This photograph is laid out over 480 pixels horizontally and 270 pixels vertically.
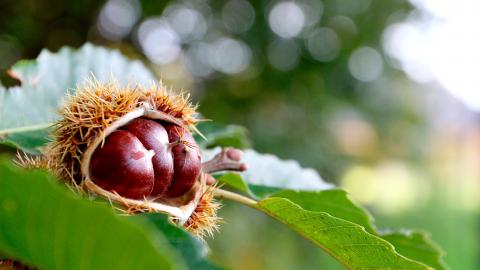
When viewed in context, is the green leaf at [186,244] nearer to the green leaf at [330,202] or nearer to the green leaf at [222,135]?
the green leaf at [330,202]

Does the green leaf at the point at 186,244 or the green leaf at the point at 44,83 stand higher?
the green leaf at the point at 44,83

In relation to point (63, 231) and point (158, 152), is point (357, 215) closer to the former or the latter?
point (158, 152)

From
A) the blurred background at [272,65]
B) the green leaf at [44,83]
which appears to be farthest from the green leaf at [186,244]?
the blurred background at [272,65]

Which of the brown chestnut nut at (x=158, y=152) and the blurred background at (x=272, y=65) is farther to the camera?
the blurred background at (x=272, y=65)

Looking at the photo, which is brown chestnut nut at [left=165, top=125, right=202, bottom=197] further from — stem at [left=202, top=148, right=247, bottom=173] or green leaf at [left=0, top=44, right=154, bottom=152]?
green leaf at [left=0, top=44, right=154, bottom=152]

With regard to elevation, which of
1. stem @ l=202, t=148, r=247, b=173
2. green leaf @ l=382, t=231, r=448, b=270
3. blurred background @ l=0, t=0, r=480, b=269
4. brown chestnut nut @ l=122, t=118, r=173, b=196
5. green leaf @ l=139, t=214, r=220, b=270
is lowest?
Answer: green leaf @ l=139, t=214, r=220, b=270

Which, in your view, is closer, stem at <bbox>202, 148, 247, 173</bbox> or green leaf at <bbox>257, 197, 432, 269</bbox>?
green leaf at <bbox>257, 197, 432, 269</bbox>

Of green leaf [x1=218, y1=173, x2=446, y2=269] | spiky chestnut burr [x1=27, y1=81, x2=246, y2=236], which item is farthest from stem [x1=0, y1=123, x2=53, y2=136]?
green leaf [x1=218, y1=173, x2=446, y2=269]

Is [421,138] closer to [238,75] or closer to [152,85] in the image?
[238,75]
